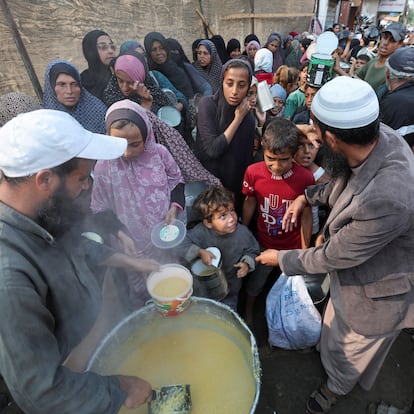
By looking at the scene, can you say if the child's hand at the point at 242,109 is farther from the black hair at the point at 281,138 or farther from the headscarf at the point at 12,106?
the headscarf at the point at 12,106

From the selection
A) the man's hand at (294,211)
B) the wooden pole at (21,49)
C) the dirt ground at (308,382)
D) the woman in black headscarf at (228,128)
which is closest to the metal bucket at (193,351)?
the dirt ground at (308,382)

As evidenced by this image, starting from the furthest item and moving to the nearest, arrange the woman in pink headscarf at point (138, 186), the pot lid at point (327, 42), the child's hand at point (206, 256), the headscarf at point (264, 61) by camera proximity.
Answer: the headscarf at point (264, 61)
the pot lid at point (327, 42)
the woman in pink headscarf at point (138, 186)
the child's hand at point (206, 256)

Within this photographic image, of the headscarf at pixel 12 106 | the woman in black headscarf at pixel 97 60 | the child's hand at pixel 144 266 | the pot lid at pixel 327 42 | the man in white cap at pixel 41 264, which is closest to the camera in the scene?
the man in white cap at pixel 41 264

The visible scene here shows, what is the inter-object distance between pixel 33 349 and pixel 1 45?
141 inches

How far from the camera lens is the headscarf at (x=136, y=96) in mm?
2849

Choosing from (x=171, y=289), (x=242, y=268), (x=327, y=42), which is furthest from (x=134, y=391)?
(x=327, y=42)

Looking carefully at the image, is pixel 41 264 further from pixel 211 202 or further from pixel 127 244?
pixel 211 202

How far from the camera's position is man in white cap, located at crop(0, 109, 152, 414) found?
3.04ft

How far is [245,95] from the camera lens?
109 inches

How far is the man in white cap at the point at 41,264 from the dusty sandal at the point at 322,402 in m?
1.65

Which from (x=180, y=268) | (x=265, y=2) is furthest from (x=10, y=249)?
(x=265, y=2)

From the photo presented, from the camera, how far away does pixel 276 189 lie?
2.42 m

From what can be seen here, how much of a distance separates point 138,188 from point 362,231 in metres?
1.55

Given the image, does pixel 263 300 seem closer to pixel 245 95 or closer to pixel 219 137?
pixel 219 137
